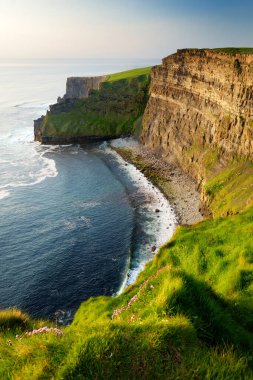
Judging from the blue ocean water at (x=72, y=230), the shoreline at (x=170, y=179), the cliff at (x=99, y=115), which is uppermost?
the cliff at (x=99, y=115)

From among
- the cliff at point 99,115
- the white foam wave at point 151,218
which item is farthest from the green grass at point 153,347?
the cliff at point 99,115

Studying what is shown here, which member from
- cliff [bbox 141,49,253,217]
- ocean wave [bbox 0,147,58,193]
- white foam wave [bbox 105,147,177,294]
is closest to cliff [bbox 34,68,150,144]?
cliff [bbox 141,49,253,217]

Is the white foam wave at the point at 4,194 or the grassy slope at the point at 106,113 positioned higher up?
the grassy slope at the point at 106,113

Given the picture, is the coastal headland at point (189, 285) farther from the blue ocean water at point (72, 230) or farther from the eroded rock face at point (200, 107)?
the blue ocean water at point (72, 230)

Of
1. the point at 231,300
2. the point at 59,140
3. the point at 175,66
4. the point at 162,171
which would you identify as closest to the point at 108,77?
the point at 59,140

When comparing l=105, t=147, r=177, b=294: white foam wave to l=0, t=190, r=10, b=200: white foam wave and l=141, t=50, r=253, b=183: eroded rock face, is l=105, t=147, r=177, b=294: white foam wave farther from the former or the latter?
l=0, t=190, r=10, b=200: white foam wave
